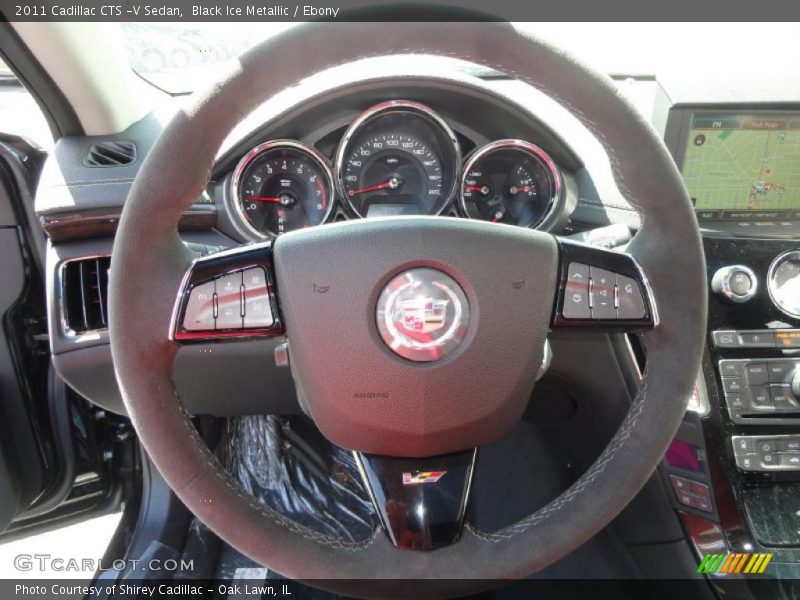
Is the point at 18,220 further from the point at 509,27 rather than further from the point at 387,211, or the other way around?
the point at 509,27

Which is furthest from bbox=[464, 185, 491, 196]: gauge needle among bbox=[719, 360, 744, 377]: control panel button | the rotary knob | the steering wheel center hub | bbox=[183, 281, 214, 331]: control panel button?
bbox=[183, 281, 214, 331]: control panel button

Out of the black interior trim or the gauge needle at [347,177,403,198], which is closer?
the black interior trim

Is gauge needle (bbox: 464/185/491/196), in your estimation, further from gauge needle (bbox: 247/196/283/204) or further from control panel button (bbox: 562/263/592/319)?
control panel button (bbox: 562/263/592/319)

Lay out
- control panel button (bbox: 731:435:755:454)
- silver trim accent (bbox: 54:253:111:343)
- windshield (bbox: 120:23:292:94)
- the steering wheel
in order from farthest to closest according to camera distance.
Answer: windshield (bbox: 120:23:292:94)
control panel button (bbox: 731:435:755:454)
silver trim accent (bbox: 54:253:111:343)
the steering wheel

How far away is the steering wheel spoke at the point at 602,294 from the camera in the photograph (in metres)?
0.94

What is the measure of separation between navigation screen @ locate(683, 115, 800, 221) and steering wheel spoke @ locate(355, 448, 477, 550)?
1.07m

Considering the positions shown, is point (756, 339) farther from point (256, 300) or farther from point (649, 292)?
point (256, 300)

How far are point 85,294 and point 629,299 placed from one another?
115cm

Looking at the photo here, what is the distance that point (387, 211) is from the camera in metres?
1.67

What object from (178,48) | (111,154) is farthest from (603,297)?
(178,48)

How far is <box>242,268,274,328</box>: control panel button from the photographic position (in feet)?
3.01

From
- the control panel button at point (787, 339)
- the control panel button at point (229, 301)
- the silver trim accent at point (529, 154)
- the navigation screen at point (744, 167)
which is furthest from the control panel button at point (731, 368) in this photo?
the control panel button at point (229, 301)

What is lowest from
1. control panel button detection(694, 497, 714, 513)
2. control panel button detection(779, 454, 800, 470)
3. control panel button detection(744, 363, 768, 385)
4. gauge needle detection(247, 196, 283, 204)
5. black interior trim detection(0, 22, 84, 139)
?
control panel button detection(694, 497, 714, 513)

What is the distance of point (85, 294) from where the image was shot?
4.76 ft
